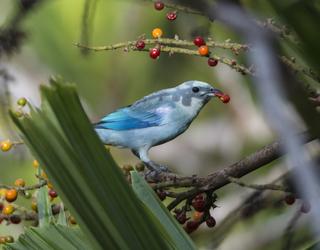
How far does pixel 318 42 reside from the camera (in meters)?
0.65

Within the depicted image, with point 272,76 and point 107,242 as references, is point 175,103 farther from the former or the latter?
point 272,76

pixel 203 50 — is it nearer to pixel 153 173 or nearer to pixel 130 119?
pixel 153 173

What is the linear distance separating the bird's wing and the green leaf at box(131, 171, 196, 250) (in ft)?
2.39

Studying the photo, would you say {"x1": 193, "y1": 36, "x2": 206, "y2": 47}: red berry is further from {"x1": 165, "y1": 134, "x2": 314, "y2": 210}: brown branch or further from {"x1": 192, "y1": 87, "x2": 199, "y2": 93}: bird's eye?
{"x1": 192, "y1": 87, "x2": 199, "y2": 93}: bird's eye

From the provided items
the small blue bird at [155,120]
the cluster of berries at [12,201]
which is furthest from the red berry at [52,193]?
the small blue bird at [155,120]

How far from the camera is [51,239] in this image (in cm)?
113

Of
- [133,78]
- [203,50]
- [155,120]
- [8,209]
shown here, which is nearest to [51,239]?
[8,209]

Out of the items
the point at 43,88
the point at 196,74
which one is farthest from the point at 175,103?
the point at 196,74

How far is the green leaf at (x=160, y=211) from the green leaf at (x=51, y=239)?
0.35ft

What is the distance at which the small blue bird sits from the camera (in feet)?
6.04

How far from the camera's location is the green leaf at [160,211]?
3.61 ft

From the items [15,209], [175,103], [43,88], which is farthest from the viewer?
[175,103]

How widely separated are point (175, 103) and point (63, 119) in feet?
3.58

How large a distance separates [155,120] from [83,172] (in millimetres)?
1013
